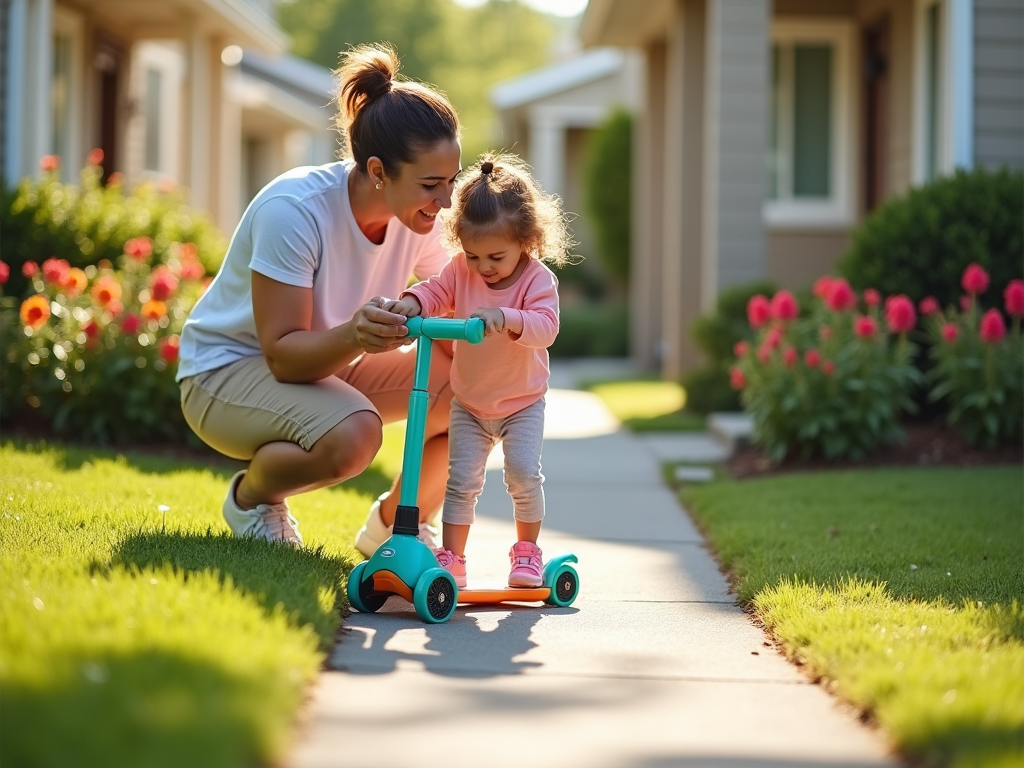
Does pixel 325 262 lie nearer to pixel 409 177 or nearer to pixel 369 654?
pixel 409 177

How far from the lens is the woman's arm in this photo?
3721 millimetres

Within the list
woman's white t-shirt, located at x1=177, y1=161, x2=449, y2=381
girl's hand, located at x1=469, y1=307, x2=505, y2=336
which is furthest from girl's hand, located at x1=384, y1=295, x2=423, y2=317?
woman's white t-shirt, located at x1=177, y1=161, x2=449, y2=381

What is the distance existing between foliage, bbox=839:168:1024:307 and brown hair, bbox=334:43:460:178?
162 inches

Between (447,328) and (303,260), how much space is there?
2.33ft

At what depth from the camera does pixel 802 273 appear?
453 inches

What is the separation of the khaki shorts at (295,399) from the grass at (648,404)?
15.2ft

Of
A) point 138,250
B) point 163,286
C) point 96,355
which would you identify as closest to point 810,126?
point 138,250

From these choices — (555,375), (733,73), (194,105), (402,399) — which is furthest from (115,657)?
(555,375)

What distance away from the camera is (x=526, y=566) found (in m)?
3.76

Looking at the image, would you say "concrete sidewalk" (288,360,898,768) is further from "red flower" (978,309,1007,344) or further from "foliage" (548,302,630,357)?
"foliage" (548,302,630,357)

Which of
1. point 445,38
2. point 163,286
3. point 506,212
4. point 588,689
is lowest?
point 588,689

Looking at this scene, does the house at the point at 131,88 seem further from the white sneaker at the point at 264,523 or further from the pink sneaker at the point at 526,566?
the pink sneaker at the point at 526,566

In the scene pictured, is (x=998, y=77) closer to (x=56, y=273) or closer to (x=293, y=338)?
(x=56, y=273)

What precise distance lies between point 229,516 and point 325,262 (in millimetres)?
877
